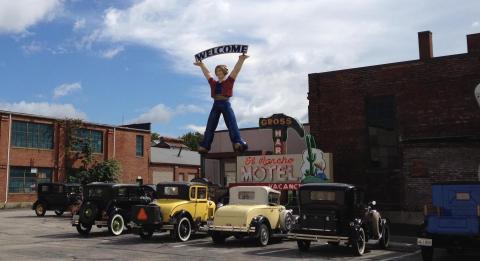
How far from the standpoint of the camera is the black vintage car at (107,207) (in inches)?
770

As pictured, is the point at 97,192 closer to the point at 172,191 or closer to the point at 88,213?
the point at 88,213

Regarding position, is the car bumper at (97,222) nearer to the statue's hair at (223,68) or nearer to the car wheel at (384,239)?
the car wheel at (384,239)

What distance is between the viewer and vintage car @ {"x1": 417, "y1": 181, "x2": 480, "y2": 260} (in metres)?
12.4

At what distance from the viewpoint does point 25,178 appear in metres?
41.5

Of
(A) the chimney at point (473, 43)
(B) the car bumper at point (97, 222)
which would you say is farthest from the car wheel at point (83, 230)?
(A) the chimney at point (473, 43)

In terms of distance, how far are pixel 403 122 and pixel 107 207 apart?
13943mm

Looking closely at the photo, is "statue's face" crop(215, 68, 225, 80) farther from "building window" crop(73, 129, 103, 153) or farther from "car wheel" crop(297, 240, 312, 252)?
"building window" crop(73, 129, 103, 153)

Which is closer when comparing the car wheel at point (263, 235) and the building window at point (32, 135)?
the car wheel at point (263, 235)

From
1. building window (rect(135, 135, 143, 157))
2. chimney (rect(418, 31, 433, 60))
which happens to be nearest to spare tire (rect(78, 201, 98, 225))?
chimney (rect(418, 31, 433, 60))

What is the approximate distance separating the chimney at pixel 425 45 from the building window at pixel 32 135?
30.7 m

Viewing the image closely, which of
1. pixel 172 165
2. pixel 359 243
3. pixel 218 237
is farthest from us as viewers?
pixel 172 165

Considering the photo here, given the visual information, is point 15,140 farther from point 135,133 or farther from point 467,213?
point 467,213

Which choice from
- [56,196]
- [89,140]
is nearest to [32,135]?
[89,140]

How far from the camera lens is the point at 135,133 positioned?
52.7 metres
